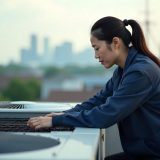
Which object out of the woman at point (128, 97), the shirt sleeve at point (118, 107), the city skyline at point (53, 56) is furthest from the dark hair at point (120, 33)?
the city skyline at point (53, 56)

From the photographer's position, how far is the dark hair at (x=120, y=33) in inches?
104

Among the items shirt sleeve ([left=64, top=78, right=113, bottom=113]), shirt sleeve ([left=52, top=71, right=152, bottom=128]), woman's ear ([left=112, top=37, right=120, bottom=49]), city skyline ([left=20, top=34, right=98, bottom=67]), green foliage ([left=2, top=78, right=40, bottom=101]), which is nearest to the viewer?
shirt sleeve ([left=52, top=71, right=152, bottom=128])

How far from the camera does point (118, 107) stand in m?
2.48

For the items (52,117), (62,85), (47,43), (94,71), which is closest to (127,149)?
(52,117)

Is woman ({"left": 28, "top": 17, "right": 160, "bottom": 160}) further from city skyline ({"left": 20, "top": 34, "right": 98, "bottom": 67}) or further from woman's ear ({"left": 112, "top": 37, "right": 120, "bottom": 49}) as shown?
city skyline ({"left": 20, "top": 34, "right": 98, "bottom": 67})

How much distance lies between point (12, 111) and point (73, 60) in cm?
14931

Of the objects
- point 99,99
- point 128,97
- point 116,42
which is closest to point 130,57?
point 116,42

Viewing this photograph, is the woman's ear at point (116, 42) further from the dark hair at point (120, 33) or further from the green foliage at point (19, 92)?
the green foliage at point (19, 92)

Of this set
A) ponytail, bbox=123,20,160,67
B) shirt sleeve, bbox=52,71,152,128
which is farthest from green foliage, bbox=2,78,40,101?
shirt sleeve, bbox=52,71,152,128

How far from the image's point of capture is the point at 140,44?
2729mm

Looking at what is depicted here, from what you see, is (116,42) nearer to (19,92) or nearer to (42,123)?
(42,123)

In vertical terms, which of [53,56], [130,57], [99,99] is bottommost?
[53,56]

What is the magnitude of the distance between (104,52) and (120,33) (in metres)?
0.12

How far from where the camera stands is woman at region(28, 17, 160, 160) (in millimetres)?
2502
